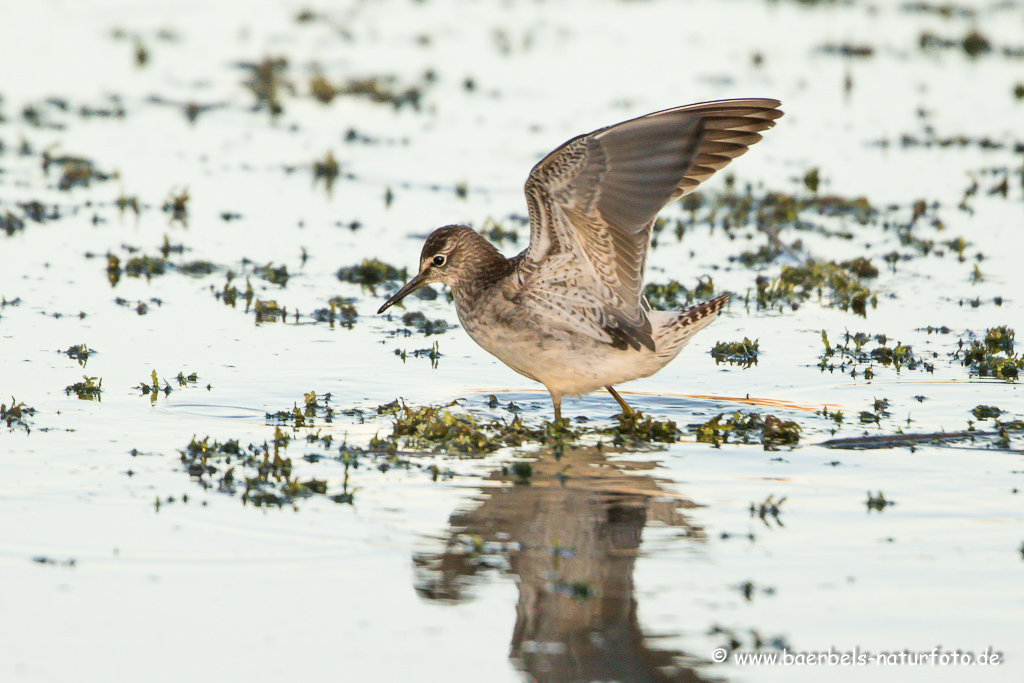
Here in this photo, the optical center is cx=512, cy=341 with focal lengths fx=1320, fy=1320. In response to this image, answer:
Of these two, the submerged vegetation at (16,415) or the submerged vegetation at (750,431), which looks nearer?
the submerged vegetation at (16,415)

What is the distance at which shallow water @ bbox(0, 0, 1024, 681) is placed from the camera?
4.88 m

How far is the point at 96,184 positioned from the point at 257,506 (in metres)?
7.86

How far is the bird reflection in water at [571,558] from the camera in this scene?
4.69m

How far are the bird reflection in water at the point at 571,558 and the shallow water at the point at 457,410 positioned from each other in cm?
2

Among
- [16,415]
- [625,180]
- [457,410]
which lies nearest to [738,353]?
[457,410]

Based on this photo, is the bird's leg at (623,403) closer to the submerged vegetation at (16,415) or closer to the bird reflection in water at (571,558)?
the bird reflection in water at (571,558)

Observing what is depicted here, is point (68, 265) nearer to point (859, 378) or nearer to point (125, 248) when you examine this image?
point (125, 248)

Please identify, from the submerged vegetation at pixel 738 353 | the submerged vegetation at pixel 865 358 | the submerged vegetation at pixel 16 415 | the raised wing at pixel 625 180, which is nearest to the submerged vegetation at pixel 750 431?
the raised wing at pixel 625 180

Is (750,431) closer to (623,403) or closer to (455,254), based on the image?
(623,403)

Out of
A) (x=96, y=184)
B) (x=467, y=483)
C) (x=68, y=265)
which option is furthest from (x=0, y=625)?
(x=96, y=184)

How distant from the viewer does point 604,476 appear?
264 inches

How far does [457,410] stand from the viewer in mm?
7762

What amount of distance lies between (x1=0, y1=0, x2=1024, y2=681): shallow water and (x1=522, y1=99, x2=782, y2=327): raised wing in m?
1.03

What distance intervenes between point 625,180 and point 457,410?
1.75 metres
